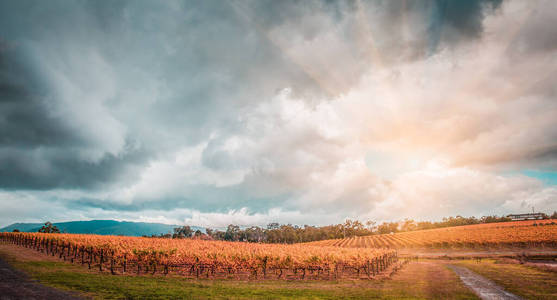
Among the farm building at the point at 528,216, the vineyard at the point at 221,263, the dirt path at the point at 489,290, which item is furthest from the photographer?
the farm building at the point at 528,216

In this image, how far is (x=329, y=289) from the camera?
2602cm

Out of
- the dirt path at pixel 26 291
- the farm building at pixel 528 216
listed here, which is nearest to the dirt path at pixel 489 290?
the dirt path at pixel 26 291

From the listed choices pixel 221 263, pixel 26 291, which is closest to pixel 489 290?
pixel 221 263

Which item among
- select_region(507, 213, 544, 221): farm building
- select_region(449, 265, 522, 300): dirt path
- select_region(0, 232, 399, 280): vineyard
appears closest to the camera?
select_region(449, 265, 522, 300): dirt path

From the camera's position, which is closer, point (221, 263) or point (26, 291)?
point (26, 291)

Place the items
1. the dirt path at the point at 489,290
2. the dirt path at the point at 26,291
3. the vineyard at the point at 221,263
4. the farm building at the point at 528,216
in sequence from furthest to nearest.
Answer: the farm building at the point at 528,216
the vineyard at the point at 221,263
the dirt path at the point at 489,290
the dirt path at the point at 26,291

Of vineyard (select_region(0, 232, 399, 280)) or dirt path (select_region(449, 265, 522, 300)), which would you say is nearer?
dirt path (select_region(449, 265, 522, 300))

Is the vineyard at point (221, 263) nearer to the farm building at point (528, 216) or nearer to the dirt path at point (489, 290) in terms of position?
the dirt path at point (489, 290)

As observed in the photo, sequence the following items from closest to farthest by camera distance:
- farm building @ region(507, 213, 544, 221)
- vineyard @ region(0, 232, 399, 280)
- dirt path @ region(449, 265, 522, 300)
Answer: dirt path @ region(449, 265, 522, 300), vineyard @ region(0, 232, 399, 280), farm building @ region(507, 213, 544, 221)

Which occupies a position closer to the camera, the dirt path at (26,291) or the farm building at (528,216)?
the dirt path at (26,291)

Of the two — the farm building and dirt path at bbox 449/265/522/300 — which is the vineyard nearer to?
dirt path at bbox 449/265/522/300

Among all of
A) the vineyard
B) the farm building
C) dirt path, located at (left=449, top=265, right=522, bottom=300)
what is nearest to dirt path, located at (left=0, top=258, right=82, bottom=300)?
the vineyard

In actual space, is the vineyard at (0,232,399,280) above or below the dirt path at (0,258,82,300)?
below

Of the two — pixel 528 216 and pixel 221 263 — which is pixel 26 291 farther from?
pixel 528 216
